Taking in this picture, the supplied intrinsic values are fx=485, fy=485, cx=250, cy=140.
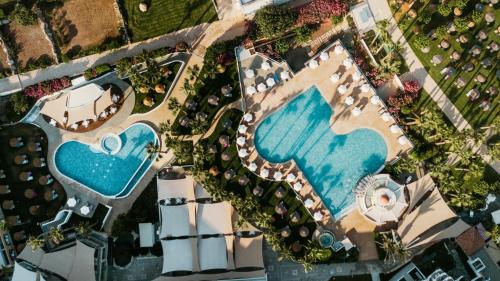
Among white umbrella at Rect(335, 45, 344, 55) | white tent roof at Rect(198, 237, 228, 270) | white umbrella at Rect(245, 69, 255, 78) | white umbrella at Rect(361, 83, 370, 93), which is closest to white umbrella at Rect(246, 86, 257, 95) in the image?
white umbrella at Rect(245, 69, 255, 78)

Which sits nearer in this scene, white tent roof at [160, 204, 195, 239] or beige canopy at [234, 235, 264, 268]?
beige canopy at [234, 235, 264, 268]

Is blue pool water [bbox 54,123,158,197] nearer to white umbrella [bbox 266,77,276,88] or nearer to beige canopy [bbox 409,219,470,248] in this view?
white umbrella [bbox 266,77,276,88]

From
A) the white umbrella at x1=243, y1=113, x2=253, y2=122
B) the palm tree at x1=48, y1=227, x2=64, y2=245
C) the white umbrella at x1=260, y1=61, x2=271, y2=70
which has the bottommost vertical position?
the palm tree at x1=48, y1=227, x2=64, y2=245

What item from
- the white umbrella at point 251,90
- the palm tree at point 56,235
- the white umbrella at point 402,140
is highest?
the white umbrella at point 251,90

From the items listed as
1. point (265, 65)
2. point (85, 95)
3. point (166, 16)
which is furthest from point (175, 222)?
point (166, 16)

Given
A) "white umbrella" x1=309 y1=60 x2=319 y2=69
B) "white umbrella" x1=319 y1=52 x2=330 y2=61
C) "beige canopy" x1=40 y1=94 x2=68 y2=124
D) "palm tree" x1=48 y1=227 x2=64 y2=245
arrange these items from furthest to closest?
"beige canopy" x1=40 y1=94 x2=68 y2=124 < "white umbrella" x1=319 y1=52 x2=330 y2=61 < "white umbrella" x1=309 y1=60 x2=319 y2=69 < "palm tree" x1=48 y1=227 x2=64 y2=245

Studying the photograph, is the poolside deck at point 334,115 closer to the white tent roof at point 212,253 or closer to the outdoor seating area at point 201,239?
the outdoor seating area at point 201,239

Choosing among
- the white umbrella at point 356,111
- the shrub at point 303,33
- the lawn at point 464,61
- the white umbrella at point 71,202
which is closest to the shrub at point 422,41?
the lawn at point 464,61
